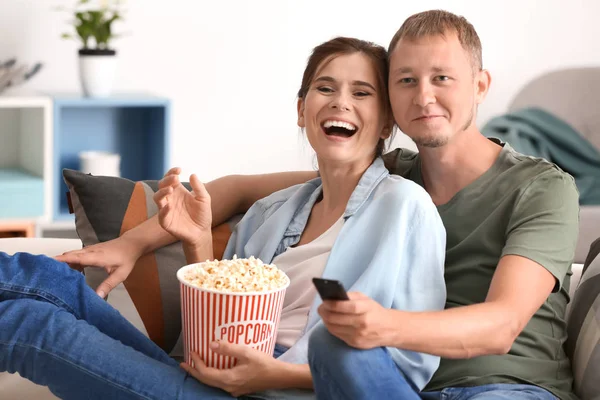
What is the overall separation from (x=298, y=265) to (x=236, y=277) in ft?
0.87

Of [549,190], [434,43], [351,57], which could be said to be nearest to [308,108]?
[351,57]

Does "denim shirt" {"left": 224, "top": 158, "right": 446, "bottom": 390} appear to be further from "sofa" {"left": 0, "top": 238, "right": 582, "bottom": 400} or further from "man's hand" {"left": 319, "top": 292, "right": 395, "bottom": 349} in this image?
"sofa" {"left": 0, "top": 238, "right": 582, "bottom": 400}

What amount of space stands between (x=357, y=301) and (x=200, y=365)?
390 millimetres

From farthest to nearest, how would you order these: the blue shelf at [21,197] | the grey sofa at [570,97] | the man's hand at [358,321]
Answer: the grey sofa at [570,97], the blue shelf at [21,197], the man's hand at [358,321]

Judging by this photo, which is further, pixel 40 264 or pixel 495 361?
pixel 40 264

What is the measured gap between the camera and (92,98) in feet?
11.1

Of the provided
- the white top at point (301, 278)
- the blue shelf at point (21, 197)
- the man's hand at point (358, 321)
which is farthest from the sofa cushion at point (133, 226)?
the blue shelf at point (21, 197)

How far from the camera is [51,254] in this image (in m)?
2.05

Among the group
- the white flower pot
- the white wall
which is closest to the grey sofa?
the white wall

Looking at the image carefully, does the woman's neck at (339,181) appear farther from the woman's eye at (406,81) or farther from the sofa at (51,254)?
the sofa at (51,254)

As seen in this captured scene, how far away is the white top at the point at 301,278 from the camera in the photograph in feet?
5.48

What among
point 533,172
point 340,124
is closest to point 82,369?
point 340,124

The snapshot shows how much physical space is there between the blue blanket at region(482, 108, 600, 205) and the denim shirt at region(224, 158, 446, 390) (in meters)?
1.98

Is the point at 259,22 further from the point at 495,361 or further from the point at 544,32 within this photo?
the point at 495,361
